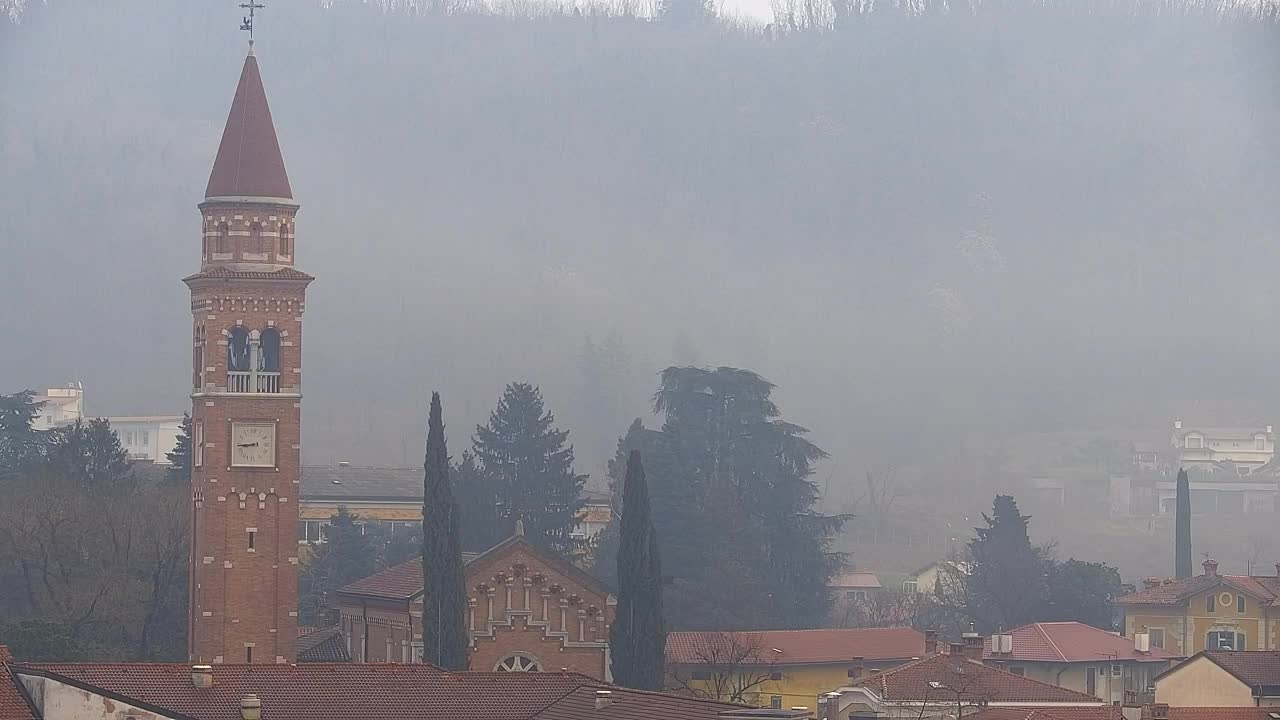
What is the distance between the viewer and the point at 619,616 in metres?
64.0

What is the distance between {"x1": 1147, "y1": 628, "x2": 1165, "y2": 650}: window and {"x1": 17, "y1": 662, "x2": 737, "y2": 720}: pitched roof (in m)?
42.2

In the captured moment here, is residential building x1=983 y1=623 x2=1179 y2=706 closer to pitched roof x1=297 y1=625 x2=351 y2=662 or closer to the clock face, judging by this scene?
pitched roof x1=297 y1=625 x2=351 y2=662

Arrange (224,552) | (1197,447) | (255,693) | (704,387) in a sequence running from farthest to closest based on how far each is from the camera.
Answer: (1197,447) → (704,387) → (224,552) → (255,693)

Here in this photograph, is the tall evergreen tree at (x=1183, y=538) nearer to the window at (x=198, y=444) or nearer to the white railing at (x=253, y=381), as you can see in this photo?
the white railing at (x=253, y=381)

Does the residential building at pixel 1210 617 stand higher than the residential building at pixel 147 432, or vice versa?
the residential building at pixel 147 432

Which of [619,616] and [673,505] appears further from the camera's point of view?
[673,505]

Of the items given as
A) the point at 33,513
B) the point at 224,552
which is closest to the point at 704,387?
the point at 33,513

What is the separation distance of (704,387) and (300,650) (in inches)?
1128

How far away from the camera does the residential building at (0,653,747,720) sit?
3931 cm

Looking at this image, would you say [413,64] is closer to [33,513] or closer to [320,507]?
[320,507]

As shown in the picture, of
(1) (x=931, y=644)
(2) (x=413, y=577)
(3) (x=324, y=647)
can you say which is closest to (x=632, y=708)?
(2) (x=413, y=577)

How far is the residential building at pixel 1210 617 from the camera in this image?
3236 inches

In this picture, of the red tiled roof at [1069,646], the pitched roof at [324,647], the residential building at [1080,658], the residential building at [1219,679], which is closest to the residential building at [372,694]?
the residential building at [1219,679]

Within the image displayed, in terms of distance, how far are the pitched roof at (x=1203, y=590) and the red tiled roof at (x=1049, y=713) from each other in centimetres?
2690
